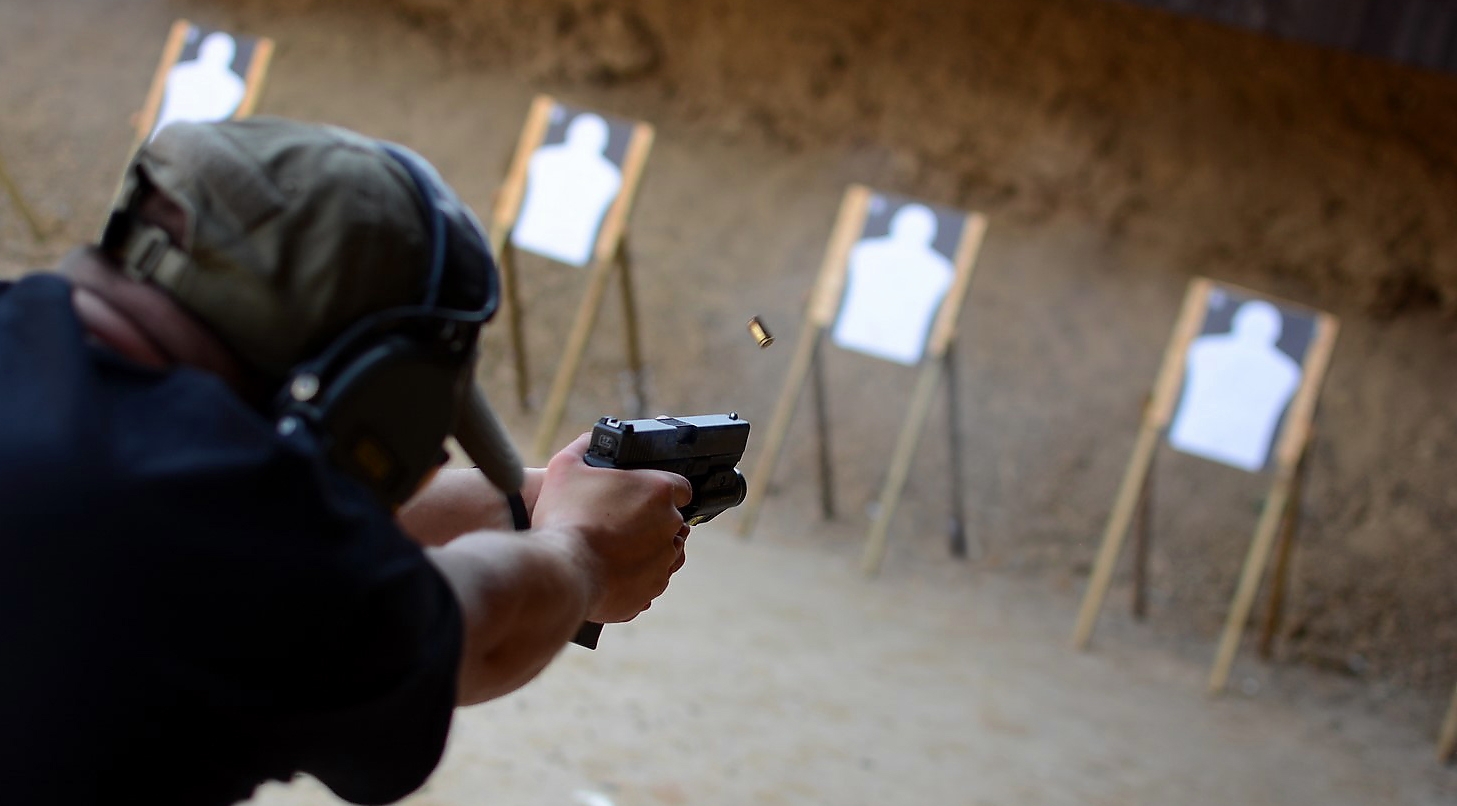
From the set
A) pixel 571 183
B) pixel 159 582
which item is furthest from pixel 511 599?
pixel 571 183

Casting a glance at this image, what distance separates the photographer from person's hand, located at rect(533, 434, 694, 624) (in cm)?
94

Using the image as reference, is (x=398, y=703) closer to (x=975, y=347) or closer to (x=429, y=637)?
(x=429, y=637)

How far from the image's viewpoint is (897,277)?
4.34 metres

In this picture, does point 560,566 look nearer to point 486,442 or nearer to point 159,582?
point 486,442

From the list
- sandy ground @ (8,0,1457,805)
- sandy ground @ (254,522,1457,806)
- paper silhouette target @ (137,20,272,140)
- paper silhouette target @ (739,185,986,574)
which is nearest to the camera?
sandy ground @ (254,522,1457,806)

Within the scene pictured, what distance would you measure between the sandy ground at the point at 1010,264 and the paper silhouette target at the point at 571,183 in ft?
2.10

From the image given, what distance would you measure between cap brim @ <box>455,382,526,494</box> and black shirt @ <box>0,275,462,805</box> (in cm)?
18

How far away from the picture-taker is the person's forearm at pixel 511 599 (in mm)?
806

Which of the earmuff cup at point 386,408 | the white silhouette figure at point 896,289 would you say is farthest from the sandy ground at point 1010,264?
the earmuff cup at point 386,408

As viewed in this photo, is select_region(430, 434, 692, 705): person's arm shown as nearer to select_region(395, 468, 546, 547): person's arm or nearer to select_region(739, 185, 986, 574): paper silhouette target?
select_region(395, 468, 546, 547): person's arm

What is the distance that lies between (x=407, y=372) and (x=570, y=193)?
12.1 ft

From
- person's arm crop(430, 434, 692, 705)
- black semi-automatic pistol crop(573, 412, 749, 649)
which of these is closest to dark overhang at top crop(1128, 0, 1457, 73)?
black semi-automatic pistol crop(573, 412, 749, 649)

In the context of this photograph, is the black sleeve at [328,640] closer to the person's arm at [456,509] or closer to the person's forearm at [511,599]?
the person's forearm at [511,599]

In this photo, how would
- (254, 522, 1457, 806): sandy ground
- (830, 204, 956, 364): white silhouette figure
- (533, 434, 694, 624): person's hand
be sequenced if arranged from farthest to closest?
(830, 204, 956, 364): white silhouette figure
(254, 522, 1457, 806): sandy ground
(533, 434, 694, 624): person's hand
